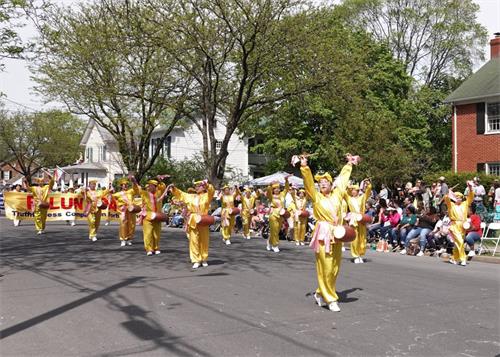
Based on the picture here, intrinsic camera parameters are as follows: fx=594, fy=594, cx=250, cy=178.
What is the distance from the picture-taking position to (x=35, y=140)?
6694 cm

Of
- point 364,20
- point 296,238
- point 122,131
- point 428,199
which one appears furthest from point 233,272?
point 364,20

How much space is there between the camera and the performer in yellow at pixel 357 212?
13.5 m

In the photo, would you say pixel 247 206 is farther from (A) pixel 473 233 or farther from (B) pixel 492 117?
(B) pixel 492 117

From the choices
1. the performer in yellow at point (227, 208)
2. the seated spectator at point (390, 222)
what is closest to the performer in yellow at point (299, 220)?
the performer in yellow at point (227, 208)

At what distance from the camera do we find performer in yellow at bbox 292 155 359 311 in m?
8.28

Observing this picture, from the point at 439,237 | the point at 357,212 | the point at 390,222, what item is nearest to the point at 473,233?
the point at 439,237

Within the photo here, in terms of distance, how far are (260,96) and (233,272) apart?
14.1 meters

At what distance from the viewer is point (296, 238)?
62.7 ft

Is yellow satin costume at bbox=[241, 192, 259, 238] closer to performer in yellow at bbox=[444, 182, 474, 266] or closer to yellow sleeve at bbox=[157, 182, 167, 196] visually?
yellow sleeve at bbox=[157, 182, 167, 196]

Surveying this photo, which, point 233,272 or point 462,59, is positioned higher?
point 462,59

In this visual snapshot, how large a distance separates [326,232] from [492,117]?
24.0 metres

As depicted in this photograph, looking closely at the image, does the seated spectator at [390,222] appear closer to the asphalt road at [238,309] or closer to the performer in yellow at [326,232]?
the asphalt road at [238,309]

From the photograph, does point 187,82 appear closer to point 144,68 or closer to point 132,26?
point 144,68

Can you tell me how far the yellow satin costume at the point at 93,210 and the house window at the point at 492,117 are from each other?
19.1m
